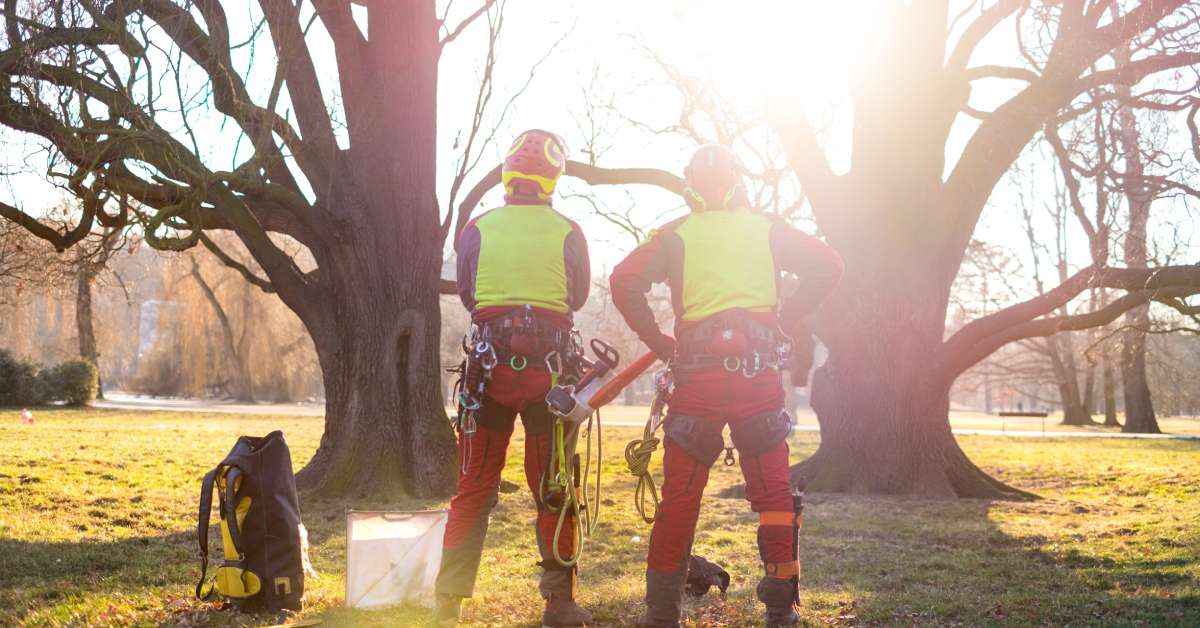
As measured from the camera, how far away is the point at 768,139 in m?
17.3

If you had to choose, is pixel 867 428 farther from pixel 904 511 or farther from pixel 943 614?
pixel 943 614

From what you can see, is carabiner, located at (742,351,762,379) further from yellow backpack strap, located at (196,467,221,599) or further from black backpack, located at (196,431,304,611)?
yellow backpack strap, located at (196,467,221,599)

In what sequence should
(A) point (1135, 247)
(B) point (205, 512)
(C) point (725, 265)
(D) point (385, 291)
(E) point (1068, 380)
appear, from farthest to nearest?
1. (E) point (1068, 380)
2. (A) point (1135, 247)
3. (D) point (385, 291)
4. (B) point (205, 512)
5. (C) point (725, 265)

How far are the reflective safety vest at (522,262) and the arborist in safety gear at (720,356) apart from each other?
334 millimetres

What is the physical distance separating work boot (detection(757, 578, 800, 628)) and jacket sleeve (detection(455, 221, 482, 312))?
209 centimetres

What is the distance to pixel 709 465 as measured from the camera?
487 cm

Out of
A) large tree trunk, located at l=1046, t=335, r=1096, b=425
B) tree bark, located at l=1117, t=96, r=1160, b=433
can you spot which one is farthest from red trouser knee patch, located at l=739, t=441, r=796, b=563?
large tree trunk, located at l=1046, t=335, r=1096, b=425

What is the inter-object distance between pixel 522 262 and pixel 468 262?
14.1 inches

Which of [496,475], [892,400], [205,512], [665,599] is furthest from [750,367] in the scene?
[892,400]

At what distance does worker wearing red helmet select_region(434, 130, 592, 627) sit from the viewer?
16.6ft

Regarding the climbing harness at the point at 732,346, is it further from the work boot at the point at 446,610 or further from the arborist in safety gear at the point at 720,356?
the work boot at the point at 446,610

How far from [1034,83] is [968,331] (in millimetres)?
3212

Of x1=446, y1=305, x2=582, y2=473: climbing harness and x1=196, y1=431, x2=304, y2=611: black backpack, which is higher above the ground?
x1=446, y1=305, x2=582, y2=473: climbing harness

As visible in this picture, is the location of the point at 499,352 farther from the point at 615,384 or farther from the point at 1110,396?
the point at 1110,396
